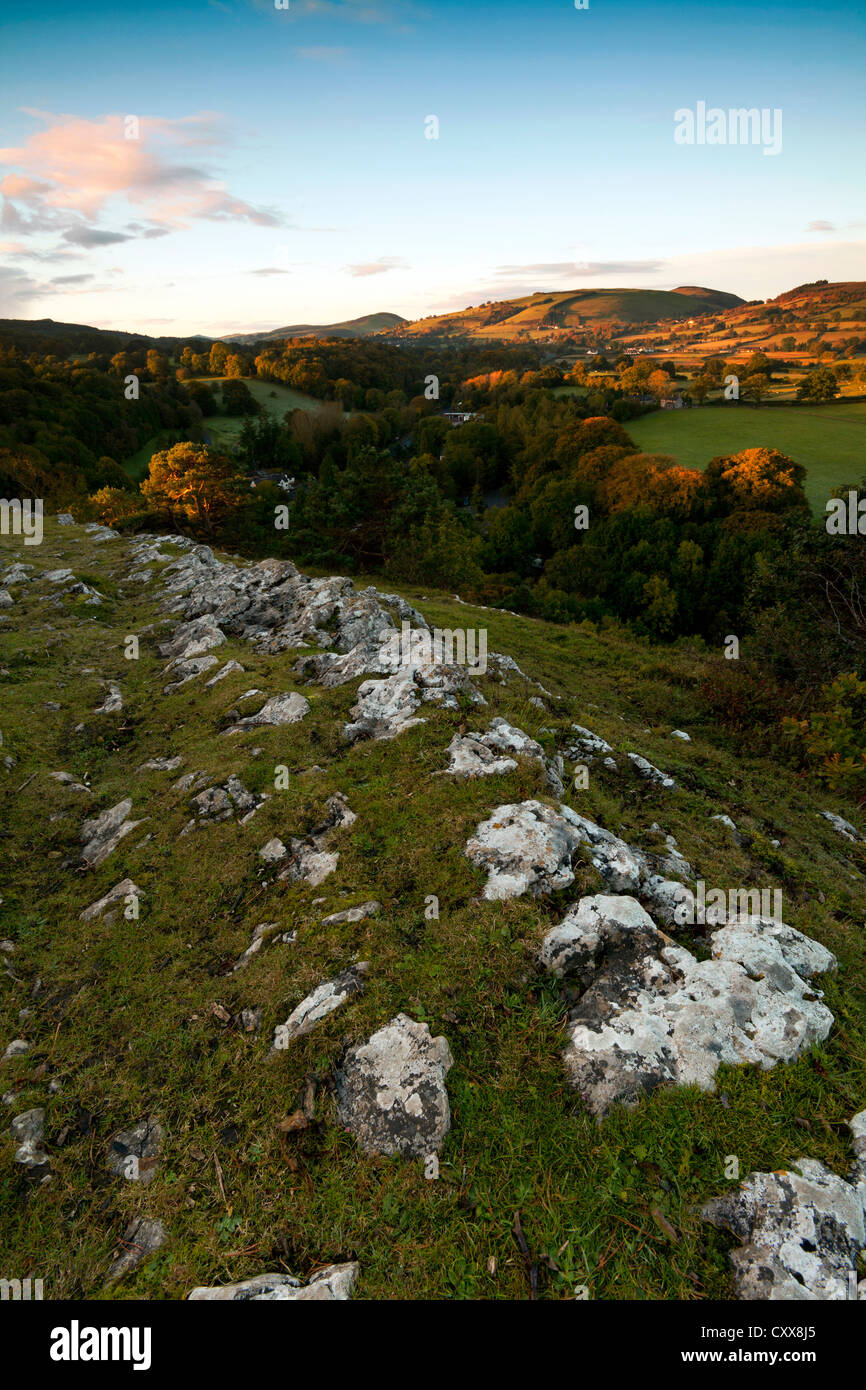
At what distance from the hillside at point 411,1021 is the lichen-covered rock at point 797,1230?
0.02 metres

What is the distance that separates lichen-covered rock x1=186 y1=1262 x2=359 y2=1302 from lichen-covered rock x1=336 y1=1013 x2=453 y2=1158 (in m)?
0.87

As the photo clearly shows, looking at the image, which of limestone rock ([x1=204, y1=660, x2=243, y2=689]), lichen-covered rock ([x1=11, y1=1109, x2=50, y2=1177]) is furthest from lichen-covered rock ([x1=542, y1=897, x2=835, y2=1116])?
limestone rock ([x1=204, y1=660, x2=243, y2=689])

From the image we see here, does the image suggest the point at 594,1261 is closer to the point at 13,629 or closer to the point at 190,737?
the point at 190,737

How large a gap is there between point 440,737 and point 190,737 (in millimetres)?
6103

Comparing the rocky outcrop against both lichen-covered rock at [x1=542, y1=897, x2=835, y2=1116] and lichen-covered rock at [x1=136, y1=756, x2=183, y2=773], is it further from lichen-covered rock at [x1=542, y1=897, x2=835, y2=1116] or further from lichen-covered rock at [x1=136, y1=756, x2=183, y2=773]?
lichen-covered rock at [x1=136, y1=756, x2=183, y2=773]

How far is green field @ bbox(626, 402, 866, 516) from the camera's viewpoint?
229 ft

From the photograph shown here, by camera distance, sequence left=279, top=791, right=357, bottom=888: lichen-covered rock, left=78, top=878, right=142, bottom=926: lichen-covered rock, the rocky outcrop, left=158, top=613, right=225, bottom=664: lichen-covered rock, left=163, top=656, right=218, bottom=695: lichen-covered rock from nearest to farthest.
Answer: the rocky outcrop
left=279, top=791, right=357, bottom=888: lichen-covered rock
left=78, top=878, right=142, bottom=926: lichen-covered rock
left=163, top=656, right=218, bottom=695: lichen-covered rock
left=158, top=613, right=225, bottom=664: lichen-covered rock

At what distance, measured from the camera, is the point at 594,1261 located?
418 cm

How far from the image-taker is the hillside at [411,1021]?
14.5ft

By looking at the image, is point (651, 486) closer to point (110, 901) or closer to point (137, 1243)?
point (110, 901)

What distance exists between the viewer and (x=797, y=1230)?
4.16 meters

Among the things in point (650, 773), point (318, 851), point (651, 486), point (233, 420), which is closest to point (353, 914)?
point (318, 851)

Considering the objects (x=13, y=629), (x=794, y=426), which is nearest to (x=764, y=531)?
(x=794, y=426)

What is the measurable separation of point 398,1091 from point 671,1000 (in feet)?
9.59
